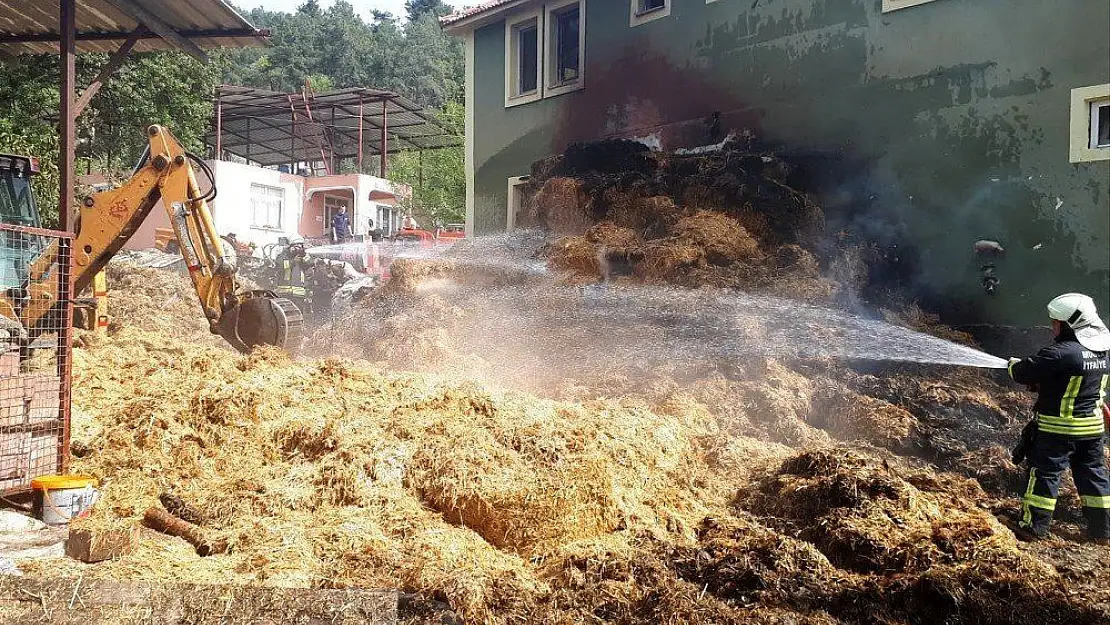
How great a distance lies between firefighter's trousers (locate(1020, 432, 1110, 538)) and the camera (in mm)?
5375

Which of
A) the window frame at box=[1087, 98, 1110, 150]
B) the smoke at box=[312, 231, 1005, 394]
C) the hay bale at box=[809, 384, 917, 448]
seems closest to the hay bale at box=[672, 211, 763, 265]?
the smoke at box=[312, 231, 1005, 394]

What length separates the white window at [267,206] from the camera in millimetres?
29406

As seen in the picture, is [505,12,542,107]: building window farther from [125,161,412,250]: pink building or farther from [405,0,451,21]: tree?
[405,0,451,21]: tree

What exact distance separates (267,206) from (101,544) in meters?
28.0

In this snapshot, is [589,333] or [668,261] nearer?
[668,261]

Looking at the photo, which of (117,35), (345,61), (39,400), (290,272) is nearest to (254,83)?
(345,61)

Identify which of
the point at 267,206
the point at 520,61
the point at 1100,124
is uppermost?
the point at 520,61

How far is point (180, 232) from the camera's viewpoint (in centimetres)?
819

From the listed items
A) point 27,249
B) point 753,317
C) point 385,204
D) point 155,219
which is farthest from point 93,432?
point 385,204

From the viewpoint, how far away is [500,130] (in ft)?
55.7

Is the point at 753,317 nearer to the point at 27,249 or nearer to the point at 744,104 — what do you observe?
the point at 744,104

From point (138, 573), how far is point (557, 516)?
234cm

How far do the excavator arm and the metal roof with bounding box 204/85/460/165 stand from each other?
1926 cm

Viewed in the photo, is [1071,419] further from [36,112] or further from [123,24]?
[36,112]
